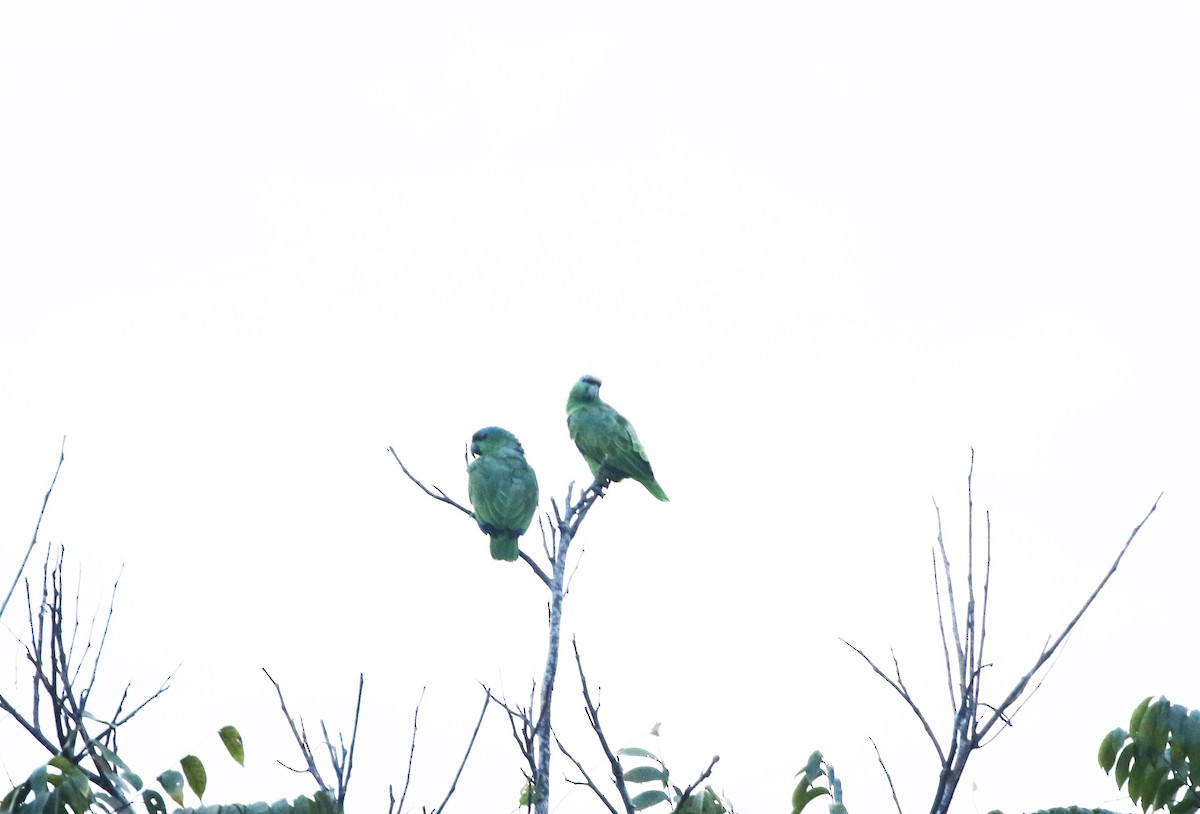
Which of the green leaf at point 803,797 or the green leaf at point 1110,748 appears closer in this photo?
the green leaf at point 803,797

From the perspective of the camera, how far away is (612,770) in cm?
376

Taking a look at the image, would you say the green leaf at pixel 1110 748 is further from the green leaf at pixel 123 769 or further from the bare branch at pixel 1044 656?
the green leaf at pixel 123 769

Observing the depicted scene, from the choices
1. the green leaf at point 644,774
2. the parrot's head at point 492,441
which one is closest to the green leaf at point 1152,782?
the green leaf at point 644,774

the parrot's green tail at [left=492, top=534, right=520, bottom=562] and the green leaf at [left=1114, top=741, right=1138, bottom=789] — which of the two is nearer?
the green leaf at [left=1114, top=741, right=1138, bottom=789]

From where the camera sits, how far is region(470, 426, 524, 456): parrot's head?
920 centimetres

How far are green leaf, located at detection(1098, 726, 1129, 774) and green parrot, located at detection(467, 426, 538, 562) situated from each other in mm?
3918

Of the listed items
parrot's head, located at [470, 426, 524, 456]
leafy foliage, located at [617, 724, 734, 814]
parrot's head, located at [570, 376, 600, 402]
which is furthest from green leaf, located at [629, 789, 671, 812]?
parrot's head, located at [570, 376, 600, 402]

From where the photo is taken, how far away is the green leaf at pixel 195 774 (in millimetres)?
4137

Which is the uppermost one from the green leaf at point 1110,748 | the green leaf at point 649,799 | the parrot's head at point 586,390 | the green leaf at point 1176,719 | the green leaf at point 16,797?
the parrot's head at point 586,390

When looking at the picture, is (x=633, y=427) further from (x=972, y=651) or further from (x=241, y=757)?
(x=972, y=651)

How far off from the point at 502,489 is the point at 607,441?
1.28 metres

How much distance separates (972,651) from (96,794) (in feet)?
8.68

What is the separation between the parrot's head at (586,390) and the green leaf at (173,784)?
6.00m

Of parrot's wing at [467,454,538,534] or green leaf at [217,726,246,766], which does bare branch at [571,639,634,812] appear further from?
parrot's wing at [467,454,538,534]
